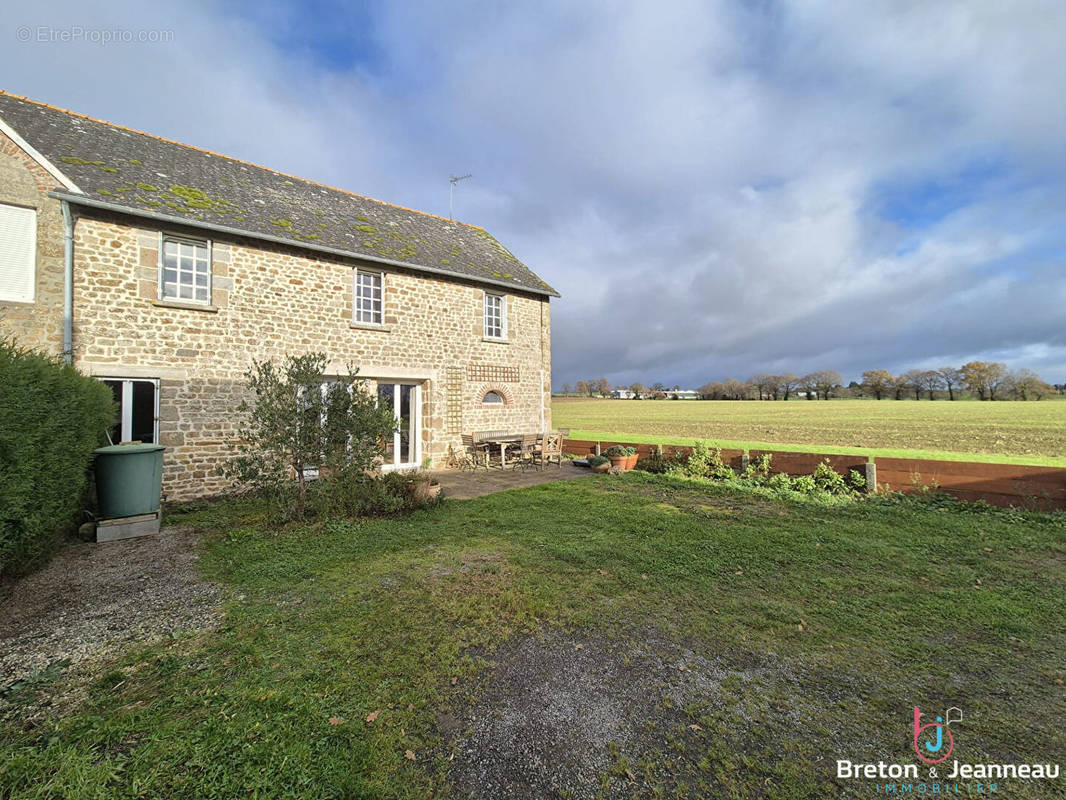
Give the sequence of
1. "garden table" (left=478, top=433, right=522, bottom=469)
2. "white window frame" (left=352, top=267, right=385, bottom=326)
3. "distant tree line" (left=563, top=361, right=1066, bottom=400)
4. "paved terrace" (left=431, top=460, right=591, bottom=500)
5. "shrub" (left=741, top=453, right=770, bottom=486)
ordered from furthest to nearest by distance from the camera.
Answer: "distant tree line" (left=563, top=361, right=1066, bottom=400) → "garden table" (left=478, top=433, right=522, bottom=469) → "white window frame" (left=352, top=267, right=385, bottom=326) → "shrub" (left=741, top=453, right=770, bottom=486) → "paved terrace" (left=431, top=460, right=591, bottom=500)

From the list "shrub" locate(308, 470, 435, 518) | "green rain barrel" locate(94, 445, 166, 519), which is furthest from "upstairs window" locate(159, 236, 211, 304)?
"shrub" locate(308, 470, 435, 518)

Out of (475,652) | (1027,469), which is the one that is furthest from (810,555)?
(1027,469)

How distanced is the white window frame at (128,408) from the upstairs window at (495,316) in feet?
27.4

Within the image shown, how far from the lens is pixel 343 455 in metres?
7.27

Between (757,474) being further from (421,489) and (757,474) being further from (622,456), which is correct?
(421,489)

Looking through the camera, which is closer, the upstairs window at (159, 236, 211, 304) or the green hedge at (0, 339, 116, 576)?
the green hedge at (0, 339, 116, 576)

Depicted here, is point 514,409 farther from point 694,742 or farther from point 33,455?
point 694,742

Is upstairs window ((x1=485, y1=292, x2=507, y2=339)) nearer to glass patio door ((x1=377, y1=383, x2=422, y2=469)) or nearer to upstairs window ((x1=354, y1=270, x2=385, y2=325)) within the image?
glass patio door ((x1=377, y1=383, x2=422, y2=469))

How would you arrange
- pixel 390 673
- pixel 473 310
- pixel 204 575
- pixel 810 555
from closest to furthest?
pixel 390 673 → pixel 204 575 → pixel 810 555 → pixel 473 310

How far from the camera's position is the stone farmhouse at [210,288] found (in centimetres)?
803

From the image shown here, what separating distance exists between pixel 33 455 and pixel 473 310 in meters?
10.5

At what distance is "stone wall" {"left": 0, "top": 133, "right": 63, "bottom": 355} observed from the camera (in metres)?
7.70

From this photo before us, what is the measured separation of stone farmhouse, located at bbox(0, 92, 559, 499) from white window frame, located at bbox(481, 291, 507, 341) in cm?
7

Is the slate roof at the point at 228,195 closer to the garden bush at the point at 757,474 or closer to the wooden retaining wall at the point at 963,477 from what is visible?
the garden bush at the point at 757,474
